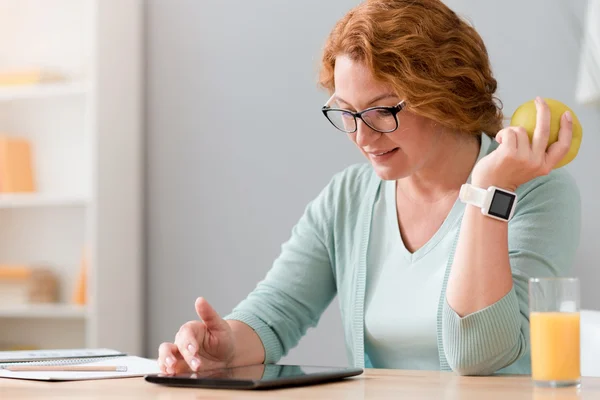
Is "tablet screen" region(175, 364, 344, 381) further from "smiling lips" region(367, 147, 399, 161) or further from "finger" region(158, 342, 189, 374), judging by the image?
"smiling lips" region(367, 147, 399, 161)

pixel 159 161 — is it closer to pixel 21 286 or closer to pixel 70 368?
pixel 21 286

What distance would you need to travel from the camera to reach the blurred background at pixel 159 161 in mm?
3039

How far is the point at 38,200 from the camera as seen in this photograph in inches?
127

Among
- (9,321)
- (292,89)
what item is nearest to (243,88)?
(292,89)

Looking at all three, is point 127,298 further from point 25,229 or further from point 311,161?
point 311,161

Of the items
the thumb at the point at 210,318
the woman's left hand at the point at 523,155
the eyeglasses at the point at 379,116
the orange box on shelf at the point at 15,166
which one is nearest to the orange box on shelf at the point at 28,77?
the orange box on shelf at the point at 15,166

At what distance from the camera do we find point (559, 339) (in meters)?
1.04

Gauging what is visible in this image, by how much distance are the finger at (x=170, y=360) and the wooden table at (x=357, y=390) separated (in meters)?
0.10

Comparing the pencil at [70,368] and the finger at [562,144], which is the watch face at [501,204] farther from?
the pencil at [70,368]

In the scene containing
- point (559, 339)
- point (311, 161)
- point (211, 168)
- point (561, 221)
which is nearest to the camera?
point (559, 339)

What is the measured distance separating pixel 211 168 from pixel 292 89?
1.39 feet

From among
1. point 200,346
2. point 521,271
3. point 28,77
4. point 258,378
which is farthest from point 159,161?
point 258,378

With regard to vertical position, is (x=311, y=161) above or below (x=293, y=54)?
below

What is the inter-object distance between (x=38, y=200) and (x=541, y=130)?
2326 millimetres
